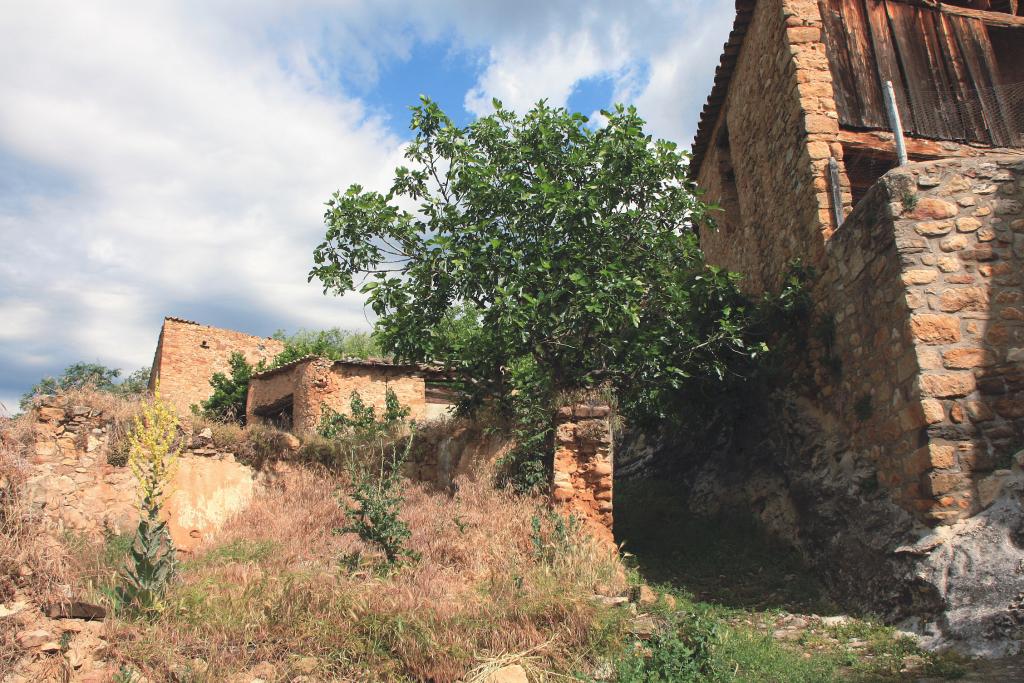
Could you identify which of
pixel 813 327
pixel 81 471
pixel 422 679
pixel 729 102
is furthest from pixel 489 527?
pixel 729 102

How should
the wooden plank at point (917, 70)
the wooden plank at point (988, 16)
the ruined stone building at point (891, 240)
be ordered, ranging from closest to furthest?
1. the ruined stone building at point (891, 240)
2. the wooden plank at point (917, 70)
3. the wooden plank at point (988, 16)

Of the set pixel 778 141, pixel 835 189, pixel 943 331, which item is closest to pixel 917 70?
pixel 778 141

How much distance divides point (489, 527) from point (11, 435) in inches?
235

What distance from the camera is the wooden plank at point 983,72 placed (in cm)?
959

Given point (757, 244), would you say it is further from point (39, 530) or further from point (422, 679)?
point (39, 530)

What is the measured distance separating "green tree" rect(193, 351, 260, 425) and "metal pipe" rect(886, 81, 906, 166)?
47.8 ft

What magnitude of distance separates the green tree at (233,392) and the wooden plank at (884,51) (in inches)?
578

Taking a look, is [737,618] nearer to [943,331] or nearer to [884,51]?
[943,331]

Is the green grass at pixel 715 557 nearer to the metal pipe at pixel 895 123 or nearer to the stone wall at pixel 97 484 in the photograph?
the metal pipe at pixel 895 123

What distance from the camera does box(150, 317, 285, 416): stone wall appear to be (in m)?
Answer: 18.1

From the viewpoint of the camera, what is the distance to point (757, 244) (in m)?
10.5

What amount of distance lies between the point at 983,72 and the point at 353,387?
39.6 feet

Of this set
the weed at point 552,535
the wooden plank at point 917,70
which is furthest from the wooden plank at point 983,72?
the weed at point 552,535

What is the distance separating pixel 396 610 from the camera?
584cm
